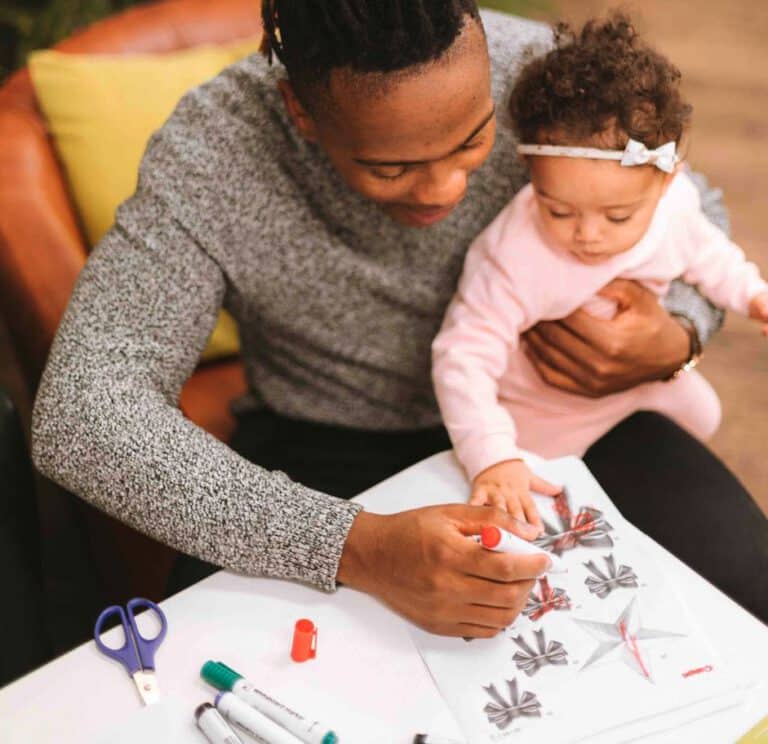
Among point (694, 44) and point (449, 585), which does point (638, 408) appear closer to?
point (449, 585)

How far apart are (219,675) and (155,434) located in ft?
0.89

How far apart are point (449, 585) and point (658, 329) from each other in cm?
52

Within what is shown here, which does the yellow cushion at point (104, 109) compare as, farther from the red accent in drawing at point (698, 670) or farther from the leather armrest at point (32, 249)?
the red accent in drawing at point (698, 670)

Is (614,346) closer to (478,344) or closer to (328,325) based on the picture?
(478,344)

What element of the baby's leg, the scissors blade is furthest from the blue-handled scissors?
the baby's leg

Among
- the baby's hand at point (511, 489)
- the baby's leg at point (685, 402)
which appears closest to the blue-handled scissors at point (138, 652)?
the baby's hand at point (511, 489)

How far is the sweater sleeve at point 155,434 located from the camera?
974 millimetres

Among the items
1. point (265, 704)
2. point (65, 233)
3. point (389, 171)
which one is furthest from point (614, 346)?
point (65, 233)

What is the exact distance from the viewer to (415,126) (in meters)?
0.97

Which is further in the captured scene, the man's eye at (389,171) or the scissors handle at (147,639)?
the man's eye at (389,171)

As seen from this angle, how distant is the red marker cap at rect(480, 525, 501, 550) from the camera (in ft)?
2.86

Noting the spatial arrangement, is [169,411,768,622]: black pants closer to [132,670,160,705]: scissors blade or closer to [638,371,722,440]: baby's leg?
[638,371,722,440]: baby's leg

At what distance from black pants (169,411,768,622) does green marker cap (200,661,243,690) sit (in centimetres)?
32

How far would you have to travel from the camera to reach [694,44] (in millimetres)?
3482
